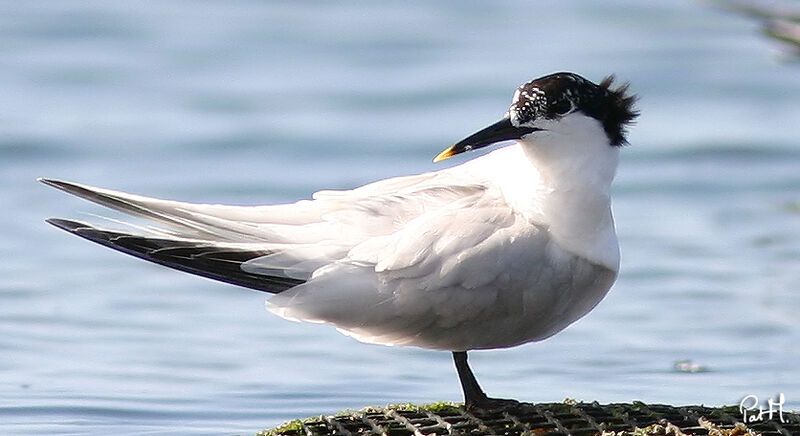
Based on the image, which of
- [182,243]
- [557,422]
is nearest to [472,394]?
Result: [557,422]

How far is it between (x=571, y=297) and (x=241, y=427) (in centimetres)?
156

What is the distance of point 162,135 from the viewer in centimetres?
1062

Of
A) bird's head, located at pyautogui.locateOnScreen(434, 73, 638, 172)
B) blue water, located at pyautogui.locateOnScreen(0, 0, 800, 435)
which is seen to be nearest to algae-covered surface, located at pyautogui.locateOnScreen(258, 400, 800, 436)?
bird's head, located at pyautogui.locateOnScreen(434, 73, 638, 172)

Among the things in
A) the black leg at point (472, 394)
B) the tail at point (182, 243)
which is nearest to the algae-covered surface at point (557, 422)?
the black leg at point (472, 394)

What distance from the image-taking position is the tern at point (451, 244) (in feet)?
14.8

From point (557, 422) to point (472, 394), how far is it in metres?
0.43

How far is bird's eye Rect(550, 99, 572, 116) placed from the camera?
4.58 meters

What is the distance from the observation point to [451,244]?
15.1ft

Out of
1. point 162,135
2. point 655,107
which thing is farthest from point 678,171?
point 162,135

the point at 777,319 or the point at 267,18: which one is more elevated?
the point at 267,18

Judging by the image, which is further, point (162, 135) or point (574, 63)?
point (574, 63)

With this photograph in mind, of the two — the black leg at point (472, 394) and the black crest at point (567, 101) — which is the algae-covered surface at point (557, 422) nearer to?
the black leg at point (472, 394)

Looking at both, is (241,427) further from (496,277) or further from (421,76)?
(421,76)

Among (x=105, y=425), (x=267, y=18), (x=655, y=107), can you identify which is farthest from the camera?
(x=267, y=18)
